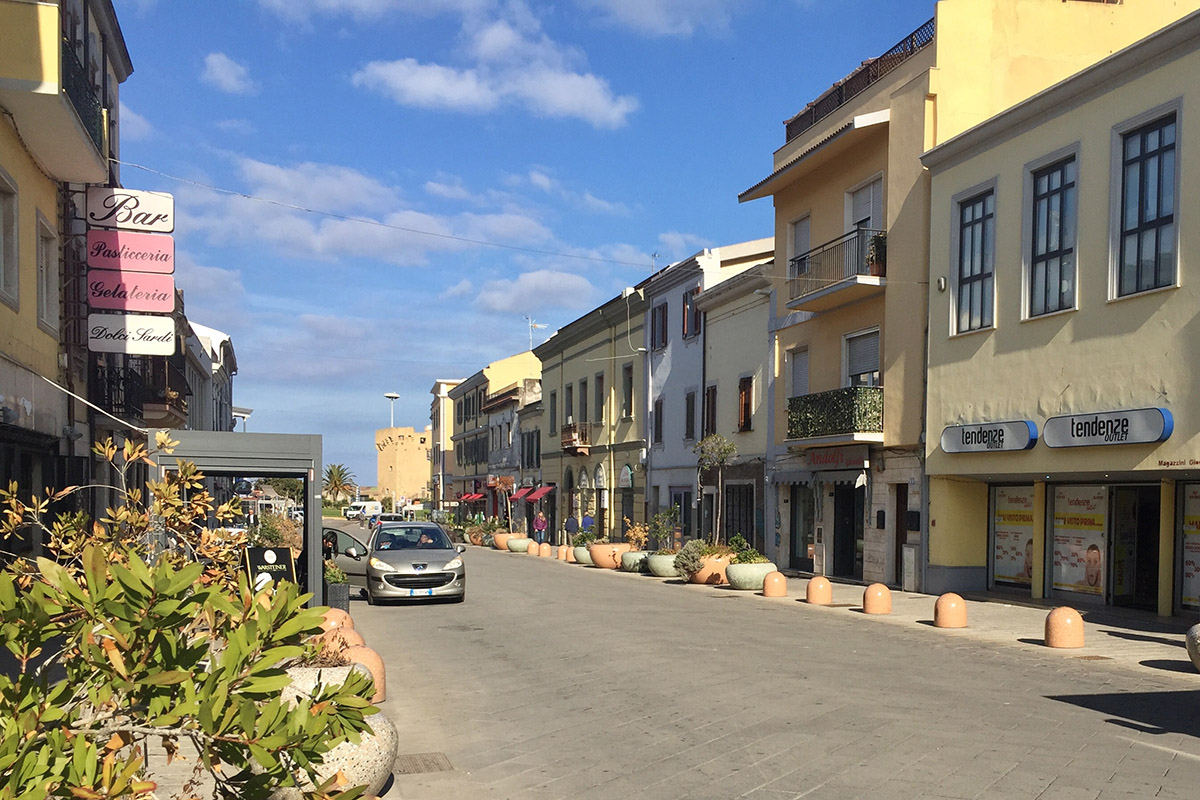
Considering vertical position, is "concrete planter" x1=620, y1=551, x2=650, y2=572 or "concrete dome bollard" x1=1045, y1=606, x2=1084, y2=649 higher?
"concrete dome bollard" x1=1045, y1=606, x2=1084, y2=649

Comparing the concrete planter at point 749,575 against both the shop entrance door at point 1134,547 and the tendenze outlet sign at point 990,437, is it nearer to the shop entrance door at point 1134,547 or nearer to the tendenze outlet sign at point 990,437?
the tendenze outlet sign at point 990,437

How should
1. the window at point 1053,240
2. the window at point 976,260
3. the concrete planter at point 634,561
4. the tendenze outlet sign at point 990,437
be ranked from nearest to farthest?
the window at point 1053,240, the tendenze outlet sign at point 990,437, the window at point 976,260, the concrete planter at point 634,561

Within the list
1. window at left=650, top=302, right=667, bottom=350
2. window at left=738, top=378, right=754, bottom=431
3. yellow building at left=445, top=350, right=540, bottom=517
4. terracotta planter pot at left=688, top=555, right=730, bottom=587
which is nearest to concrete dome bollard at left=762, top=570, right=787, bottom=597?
terracotta planter pot at left=688, top=555, right=730, bottom=587

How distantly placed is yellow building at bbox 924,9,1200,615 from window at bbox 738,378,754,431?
954 cm

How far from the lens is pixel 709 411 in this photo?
34469 millimetres

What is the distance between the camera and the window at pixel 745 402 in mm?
31531

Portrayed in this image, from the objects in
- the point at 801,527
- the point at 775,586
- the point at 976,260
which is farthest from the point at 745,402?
the point at 976,260

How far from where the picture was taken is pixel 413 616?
17.5m

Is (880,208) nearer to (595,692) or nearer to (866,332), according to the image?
(866,332)

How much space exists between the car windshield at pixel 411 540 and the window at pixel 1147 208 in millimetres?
12755

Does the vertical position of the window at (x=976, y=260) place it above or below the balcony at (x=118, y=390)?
above

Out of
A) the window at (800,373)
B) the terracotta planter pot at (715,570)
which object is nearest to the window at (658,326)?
the window at (800,373)

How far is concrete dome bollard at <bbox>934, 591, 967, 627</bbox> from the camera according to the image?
53.9 ft

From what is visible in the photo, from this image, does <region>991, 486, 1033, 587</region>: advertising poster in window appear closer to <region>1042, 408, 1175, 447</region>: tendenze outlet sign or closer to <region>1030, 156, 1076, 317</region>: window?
<region>1042, 408, 1175, 447</region>: tendenze outlet sign
